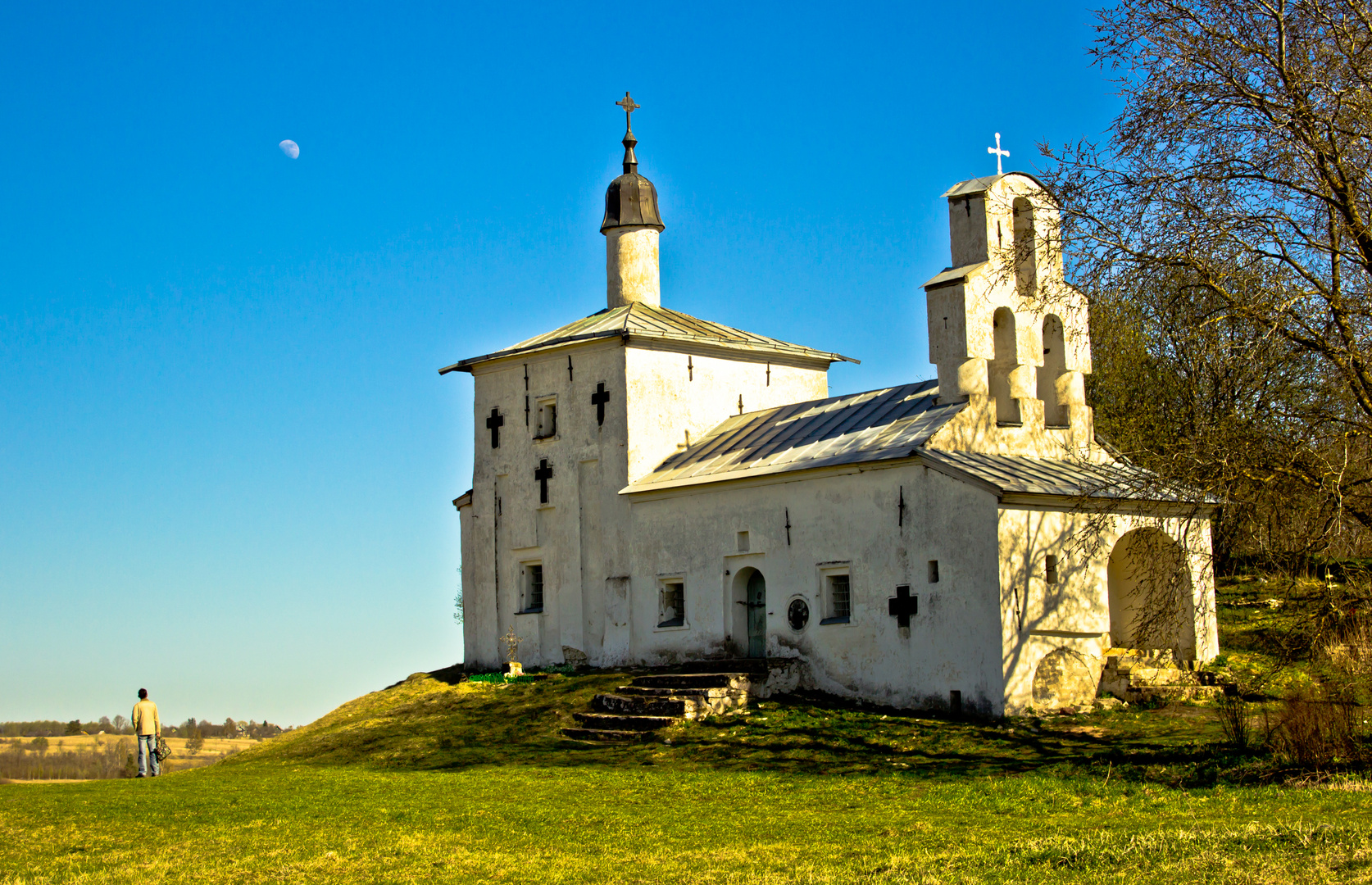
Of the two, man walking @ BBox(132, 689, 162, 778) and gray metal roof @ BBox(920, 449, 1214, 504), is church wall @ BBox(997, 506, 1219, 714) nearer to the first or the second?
gray metal roof @ BBox(920, 449, 1214, 504)

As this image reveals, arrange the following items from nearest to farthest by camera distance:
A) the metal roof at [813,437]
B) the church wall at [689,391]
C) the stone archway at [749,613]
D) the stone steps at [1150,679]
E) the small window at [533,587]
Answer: the stone steps at [1150,679] → the metal roof at [813,437] → the stone archway at [749,613] → the church wall at [689,391] → the small window at [533,587]

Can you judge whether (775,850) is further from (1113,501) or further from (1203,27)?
(1203,27)

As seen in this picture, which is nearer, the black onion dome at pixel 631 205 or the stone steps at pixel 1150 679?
the stone steps at pixel 1150 679

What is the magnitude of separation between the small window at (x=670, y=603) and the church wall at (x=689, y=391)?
2275 millimetres

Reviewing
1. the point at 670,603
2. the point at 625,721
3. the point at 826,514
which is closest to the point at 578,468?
the point at 670,603

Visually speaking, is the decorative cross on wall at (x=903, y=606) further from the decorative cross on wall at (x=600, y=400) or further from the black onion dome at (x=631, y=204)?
the black onion dome at (x=631, y=204)

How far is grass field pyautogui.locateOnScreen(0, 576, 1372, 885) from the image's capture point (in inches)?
411

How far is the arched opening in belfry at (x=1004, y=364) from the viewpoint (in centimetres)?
2203

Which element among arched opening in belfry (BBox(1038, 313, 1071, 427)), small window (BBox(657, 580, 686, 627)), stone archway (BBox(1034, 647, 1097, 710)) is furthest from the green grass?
arched opening in belfry (BBox(1038, 313, 1071, 427))

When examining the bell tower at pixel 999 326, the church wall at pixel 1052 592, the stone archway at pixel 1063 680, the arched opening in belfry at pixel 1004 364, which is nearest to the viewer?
the church wall at pixel 1052 592

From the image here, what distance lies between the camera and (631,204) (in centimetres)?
2981

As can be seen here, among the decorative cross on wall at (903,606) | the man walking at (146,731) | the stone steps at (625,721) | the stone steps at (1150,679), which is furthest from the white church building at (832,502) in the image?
the man walking at (146,731)

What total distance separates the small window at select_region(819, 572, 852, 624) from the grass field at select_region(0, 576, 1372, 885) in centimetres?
160

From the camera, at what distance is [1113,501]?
49.4 ft
